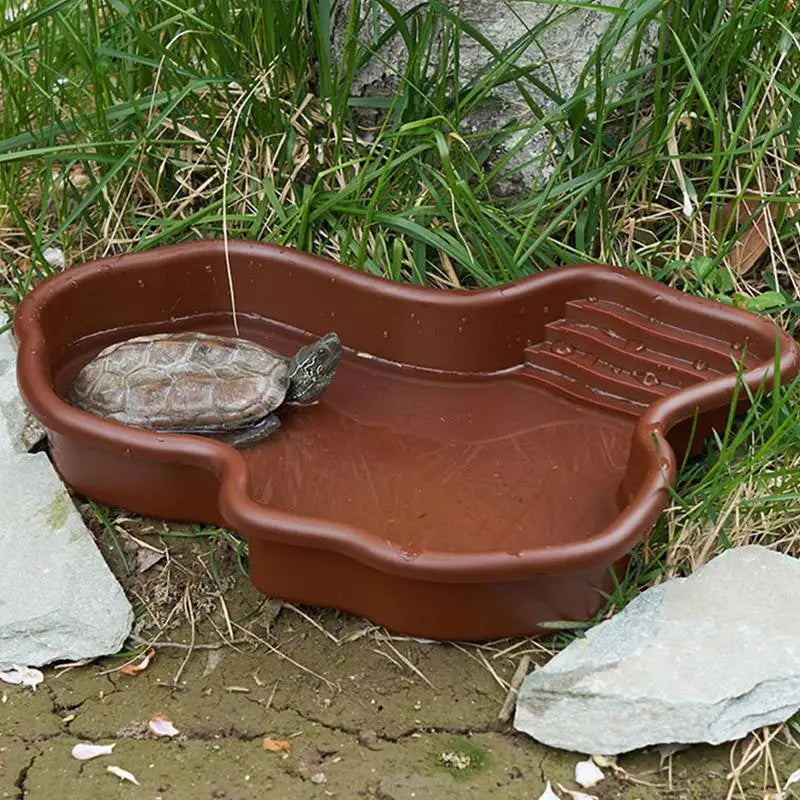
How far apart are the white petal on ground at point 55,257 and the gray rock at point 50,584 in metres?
0.78

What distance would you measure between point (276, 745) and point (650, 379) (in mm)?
1345

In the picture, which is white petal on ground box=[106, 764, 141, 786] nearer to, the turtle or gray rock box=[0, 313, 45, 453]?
the turtle

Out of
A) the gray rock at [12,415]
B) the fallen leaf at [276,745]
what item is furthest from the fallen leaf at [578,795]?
the gray rock at [12,415]

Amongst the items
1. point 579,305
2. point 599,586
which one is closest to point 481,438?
point 579,305

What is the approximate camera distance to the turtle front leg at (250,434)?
274 centimetres

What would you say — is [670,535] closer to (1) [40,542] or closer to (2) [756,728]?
(2) [756,728]

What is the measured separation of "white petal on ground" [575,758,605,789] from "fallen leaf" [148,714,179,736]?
2.57 ft

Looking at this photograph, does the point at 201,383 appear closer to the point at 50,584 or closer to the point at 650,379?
the point at 50,584

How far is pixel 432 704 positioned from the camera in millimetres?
2275

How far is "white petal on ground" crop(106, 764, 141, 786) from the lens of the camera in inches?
82.0

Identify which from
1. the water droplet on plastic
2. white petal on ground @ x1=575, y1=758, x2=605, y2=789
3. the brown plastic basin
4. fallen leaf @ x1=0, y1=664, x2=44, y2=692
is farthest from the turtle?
white petal on ground @ x1=575, y1=758, x2=605, y2=789

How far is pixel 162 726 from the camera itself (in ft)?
7.24

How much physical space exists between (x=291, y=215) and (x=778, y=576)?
162 cm

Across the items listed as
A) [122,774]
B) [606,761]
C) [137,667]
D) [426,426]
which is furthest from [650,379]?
[122,774]
